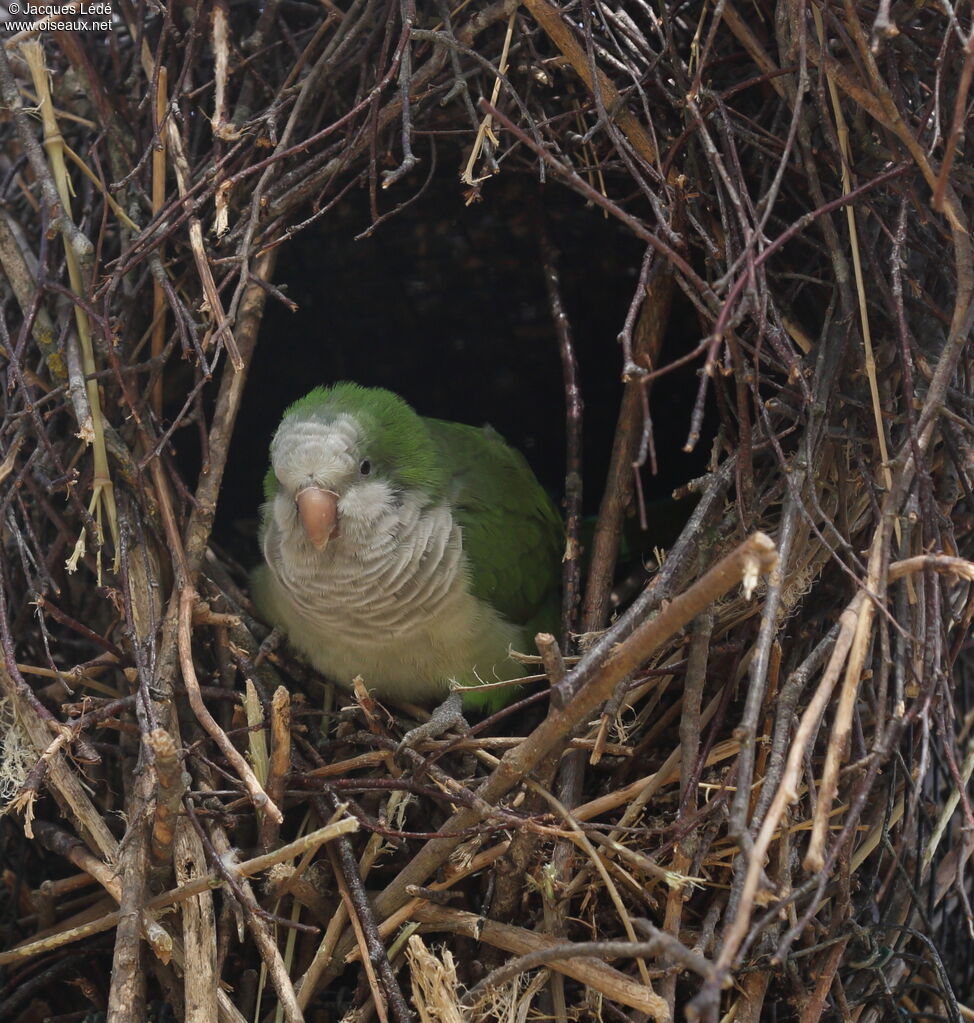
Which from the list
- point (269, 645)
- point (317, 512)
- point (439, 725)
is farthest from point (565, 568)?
point (269, 645)

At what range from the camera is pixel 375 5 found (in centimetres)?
236

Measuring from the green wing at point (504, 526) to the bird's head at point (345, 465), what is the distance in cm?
12

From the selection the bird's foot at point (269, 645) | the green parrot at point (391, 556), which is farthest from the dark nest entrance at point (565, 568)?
the green parrot at point (391, 556)

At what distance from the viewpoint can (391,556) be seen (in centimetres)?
257

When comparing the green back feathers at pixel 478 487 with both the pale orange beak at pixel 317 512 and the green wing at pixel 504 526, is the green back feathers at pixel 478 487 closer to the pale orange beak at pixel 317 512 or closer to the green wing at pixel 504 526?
the green wing at pixel 504 526

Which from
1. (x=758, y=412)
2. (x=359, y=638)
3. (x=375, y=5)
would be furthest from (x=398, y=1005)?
(x=375, y=5)

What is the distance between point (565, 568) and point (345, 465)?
22.3 inches

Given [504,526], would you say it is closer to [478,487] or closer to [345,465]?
[478,487]

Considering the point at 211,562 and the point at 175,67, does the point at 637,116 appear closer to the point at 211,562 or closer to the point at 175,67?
the point at 175,67

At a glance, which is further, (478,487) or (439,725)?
(478,487)

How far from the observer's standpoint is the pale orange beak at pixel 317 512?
2439 millimetres

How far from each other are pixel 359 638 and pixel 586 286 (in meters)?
1.41

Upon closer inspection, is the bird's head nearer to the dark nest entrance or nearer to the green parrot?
the green parrot

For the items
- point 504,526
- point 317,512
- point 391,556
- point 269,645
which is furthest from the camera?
point 504,526
